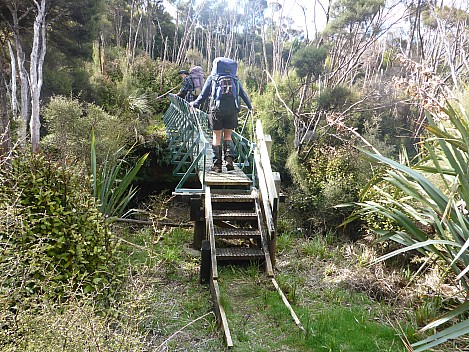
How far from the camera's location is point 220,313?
11.2ft

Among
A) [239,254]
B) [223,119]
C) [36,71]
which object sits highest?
[36,71]

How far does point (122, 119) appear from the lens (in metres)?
8.76

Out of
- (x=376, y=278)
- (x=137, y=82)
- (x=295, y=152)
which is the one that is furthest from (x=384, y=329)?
(x=137, y=82)

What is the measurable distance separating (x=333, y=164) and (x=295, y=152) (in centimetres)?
117

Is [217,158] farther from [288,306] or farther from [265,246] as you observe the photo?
[288,306]

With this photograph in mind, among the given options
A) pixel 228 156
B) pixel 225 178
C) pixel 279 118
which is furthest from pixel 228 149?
pixel 279 118

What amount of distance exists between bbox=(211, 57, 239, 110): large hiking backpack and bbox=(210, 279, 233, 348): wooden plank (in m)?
2.39

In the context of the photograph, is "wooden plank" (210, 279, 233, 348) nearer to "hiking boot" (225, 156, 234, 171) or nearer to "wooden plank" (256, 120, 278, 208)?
"wooden plank" (256, 120, 278, 208)

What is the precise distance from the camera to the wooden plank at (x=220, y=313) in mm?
3124

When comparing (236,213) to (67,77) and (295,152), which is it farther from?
(67,77)

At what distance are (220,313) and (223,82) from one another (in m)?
2.94

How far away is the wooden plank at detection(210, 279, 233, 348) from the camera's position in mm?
3124

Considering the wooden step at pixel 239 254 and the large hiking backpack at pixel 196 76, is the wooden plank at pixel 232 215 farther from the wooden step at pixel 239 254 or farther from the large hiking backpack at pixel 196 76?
the large hiking backpack at pixel 196 76

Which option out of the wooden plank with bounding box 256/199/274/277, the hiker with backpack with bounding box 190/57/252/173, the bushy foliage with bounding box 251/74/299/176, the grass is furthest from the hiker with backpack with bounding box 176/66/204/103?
the wooden plank with bounding box 256/199/274/277
